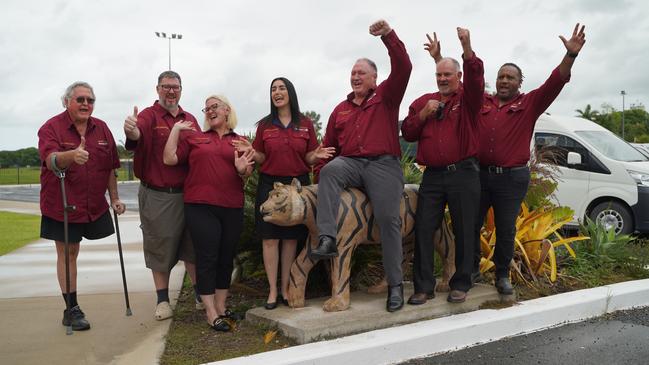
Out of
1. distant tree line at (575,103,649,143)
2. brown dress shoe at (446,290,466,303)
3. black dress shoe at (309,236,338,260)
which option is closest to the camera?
black dress shoe at (309,236,338,260)

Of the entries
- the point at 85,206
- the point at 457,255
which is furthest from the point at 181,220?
the point at 457,255

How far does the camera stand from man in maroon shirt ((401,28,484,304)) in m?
4.49

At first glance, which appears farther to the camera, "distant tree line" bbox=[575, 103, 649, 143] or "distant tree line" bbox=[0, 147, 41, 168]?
"distant tree line" bbox=[0, 147, 41, 168]

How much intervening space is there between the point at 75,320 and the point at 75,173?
1.17 meters

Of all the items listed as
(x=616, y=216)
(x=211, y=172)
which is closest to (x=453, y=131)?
(x=211, y=172)

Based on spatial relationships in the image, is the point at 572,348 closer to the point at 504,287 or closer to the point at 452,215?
the point at 504,287

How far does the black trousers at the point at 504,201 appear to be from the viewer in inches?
190

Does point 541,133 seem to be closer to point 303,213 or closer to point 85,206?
point 303,213

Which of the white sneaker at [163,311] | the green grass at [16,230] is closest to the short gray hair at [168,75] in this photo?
the white sneaker at [163,311]

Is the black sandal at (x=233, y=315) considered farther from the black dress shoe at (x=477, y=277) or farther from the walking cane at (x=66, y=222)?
the black dress shoe at (x=477, y=277)

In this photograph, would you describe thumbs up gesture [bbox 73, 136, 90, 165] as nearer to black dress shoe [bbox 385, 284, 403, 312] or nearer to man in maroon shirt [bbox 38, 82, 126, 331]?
man in maroon shirt [bbox 38, 82, 126, 331]

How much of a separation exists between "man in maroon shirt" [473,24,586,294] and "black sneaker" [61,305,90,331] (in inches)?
133

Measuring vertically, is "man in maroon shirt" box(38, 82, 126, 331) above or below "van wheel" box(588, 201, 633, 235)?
above

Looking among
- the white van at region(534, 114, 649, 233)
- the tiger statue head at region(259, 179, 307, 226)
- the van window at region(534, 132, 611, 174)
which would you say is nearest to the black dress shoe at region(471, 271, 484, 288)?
the tiger statue head at region(259, 179, 307, 226)
